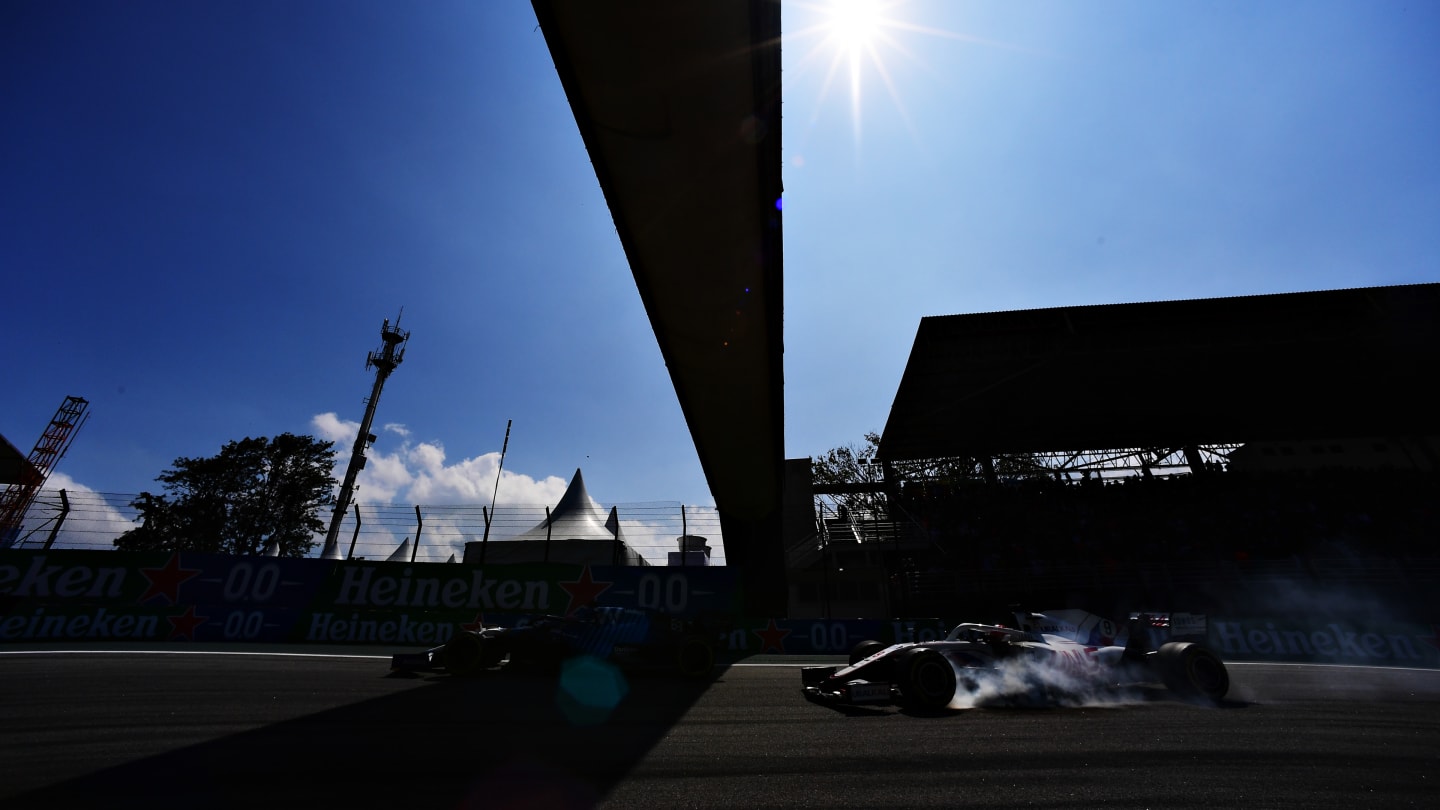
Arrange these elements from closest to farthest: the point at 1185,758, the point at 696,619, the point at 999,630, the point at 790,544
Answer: the point at 1185,758
the point at 999,630
the point at 696,619
the point at 790,544

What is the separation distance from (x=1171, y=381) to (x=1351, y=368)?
5995mm

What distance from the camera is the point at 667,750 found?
13.4 ft

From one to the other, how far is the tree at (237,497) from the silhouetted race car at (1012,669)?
36.1 meters

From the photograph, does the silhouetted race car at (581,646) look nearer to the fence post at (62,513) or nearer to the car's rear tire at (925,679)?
the car's rear tire at (925,679)

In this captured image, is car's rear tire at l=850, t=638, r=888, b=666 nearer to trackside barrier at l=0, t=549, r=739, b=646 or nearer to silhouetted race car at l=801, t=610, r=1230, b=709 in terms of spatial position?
silhouetted race car at l=801, t=610, r=1230, b=709

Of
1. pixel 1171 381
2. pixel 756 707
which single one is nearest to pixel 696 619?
pixel 756 707

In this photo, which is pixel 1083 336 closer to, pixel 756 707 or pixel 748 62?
pixel 756 707

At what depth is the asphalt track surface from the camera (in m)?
3.15

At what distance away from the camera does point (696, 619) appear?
30.2 ft

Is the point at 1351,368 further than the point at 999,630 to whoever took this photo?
Yes

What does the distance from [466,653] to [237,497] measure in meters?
41.1

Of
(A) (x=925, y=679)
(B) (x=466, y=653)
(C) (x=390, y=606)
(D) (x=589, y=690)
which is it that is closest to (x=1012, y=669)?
(A) (x=925, y=679)

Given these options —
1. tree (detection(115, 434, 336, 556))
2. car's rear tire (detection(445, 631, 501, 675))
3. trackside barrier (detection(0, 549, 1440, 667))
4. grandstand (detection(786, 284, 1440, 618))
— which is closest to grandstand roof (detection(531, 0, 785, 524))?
car's rear tire (detection(445, 631, 501, 675))

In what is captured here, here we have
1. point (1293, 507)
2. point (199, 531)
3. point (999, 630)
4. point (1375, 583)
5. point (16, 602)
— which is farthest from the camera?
point (199, 531)
